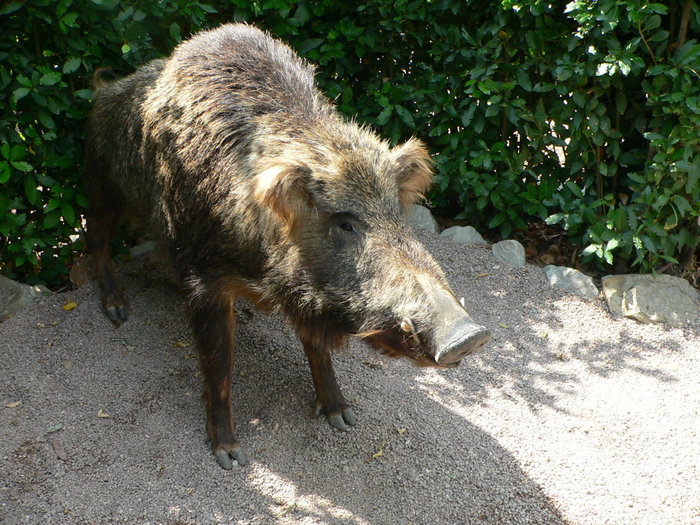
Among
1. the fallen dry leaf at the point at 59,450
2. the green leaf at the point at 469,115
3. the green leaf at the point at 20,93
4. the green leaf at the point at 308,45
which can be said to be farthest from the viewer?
the green leaf at the point at 469,115

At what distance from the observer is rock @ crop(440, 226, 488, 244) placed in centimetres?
548

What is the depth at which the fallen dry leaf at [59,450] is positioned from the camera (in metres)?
3.42

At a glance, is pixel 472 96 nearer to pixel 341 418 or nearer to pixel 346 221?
pixel 346 221

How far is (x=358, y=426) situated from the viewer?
12.5ft

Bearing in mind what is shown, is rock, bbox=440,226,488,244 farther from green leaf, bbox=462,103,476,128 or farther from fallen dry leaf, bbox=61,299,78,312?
fallen dry leaf, bbox=61,299,78,312

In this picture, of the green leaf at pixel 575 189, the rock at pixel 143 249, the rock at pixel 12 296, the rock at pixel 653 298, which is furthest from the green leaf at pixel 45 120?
the rock at pixel 653 298

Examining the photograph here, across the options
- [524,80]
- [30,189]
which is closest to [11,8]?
[30,189]

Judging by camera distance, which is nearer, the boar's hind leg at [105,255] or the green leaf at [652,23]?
the green leaf at [652,23]

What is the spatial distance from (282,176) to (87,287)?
8.14 feet

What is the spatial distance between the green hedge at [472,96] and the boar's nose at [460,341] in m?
2.71

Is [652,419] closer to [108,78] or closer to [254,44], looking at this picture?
[254,44]

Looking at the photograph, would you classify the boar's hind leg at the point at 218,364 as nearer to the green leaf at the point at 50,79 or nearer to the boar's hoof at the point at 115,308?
the boar's hoof at the point at 115,308

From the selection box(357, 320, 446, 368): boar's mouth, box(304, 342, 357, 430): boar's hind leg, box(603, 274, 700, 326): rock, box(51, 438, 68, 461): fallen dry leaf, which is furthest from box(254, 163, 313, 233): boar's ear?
box(603, 274, 700, 326): rock

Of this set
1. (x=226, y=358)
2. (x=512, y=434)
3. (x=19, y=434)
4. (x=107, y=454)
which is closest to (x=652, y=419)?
(x=512, y=434)
